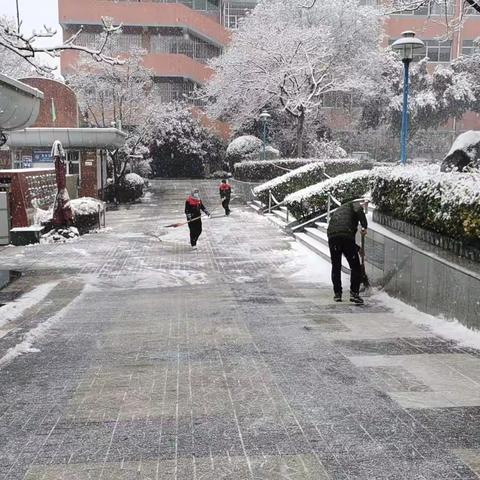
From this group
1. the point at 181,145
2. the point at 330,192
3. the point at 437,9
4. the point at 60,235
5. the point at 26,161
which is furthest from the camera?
the point at 437,9

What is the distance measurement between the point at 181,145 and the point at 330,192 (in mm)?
23877

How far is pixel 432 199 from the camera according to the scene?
24.0ft

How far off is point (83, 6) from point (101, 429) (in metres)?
41.0

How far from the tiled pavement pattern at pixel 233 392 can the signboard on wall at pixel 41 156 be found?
17.3 meters

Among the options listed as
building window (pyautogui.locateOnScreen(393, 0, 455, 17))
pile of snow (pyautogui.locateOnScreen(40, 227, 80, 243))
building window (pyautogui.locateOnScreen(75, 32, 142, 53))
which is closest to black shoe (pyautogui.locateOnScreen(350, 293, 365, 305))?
building window (pyautogui.locateOnScreen(393, 0, 455, 17))

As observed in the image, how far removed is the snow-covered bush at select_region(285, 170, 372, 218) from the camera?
49.0 feet

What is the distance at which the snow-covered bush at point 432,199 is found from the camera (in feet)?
20.5

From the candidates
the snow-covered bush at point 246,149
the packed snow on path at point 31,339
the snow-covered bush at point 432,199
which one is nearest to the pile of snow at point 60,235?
the packed snow on path at point 31,339

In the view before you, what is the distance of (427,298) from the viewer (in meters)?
7.21

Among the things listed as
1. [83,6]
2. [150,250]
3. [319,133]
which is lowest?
[150,250]

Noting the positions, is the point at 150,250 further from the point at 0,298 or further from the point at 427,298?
the point at 427,298

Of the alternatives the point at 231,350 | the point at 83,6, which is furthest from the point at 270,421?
the point at 83,6

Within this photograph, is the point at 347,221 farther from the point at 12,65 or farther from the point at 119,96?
the point at 12,65

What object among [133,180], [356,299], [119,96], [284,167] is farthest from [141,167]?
[356,299]
